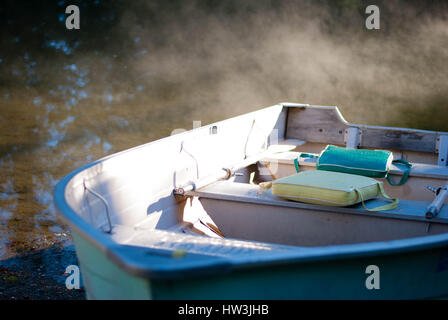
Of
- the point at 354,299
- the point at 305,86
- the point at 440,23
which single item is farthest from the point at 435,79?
the point at 354,299

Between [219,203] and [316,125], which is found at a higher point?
[316,125]

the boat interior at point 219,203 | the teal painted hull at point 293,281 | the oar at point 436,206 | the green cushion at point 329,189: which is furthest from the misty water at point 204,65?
the teal painted hull at point 293,281

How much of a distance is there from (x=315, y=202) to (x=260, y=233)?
356 mm

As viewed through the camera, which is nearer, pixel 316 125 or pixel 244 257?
pixel 244 257

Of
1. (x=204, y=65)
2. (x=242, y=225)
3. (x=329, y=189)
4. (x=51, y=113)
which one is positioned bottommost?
(x=242, y=225)

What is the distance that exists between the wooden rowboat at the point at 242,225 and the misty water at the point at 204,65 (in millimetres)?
5568

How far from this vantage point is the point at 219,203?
272 centimetres

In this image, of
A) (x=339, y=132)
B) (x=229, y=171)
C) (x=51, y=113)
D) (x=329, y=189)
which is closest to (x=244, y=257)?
(x=329, y=189)

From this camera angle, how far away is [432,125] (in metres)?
9.25

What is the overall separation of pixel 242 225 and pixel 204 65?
9619 mm

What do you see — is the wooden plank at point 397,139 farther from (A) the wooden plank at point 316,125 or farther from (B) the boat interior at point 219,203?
(B) the boat interior at point 219,203

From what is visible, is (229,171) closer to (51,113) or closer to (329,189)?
(329,189)

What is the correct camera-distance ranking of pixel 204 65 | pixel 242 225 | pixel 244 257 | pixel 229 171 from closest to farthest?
pixel 244 257 → pixel 242 225 → pixel 229 171 → pixel 204 65

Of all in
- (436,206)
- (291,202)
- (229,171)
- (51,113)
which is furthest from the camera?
(51,113)
